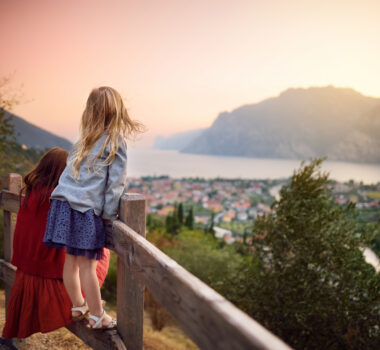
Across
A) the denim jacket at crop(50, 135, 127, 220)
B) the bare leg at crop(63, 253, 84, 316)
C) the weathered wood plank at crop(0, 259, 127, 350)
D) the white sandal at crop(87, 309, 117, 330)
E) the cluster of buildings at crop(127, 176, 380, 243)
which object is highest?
the denim jacket at crop(50, 135, 127, 220)

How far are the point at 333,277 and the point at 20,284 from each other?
965 centimetres

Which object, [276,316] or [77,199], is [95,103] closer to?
[77,199]

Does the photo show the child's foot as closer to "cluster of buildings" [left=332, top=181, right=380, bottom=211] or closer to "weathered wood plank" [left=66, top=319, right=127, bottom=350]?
"weathered wood plank" [left=66, top=319, right=127, bottom=350]

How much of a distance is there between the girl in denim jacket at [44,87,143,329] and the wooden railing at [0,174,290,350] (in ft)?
0.36

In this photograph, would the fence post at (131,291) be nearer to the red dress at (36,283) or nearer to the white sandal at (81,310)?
the white sandal at (81,310)

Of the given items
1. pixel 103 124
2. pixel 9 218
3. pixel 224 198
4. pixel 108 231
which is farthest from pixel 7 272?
pixel 224 198

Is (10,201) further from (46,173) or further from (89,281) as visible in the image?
(89,281)

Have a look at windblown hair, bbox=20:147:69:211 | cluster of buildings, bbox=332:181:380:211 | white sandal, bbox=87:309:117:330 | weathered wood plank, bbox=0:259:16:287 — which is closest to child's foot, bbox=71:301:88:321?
white sandal, bbox=87:309:117:330

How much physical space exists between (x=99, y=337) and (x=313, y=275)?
927cm

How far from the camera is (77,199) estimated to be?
1971mm

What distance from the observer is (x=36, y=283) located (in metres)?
2.30

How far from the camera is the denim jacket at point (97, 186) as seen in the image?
1984 millimetres

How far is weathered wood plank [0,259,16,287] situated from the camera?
2.93 metres

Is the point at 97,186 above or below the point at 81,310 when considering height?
above
